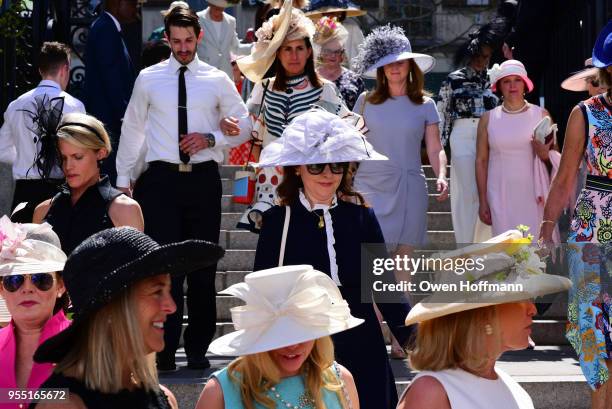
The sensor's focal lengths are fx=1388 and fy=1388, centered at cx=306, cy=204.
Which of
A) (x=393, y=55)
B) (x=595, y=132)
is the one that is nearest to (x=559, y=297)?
(x=393, y=55)

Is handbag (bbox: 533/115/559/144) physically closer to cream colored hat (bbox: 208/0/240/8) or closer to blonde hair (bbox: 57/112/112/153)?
blonde hair (bbox: 57/112/112/153)

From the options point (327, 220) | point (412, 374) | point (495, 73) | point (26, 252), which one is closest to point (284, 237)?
point (327, 220)

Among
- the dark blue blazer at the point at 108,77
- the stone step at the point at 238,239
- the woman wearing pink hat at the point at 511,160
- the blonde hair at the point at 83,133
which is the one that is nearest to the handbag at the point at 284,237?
the blonde hair at the point at 83,133

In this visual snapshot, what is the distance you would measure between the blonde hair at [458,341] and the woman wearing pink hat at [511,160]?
5115mm

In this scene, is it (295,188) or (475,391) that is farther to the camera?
(295,188)

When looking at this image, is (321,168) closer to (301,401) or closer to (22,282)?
(22,282)

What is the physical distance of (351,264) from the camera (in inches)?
235

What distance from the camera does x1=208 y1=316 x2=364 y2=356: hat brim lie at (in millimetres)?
4266

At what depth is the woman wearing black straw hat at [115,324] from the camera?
3738 millimetres

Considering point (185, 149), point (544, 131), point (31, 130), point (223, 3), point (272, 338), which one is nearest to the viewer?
point (272, 338)

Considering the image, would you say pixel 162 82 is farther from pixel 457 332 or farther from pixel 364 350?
pixel 457 332

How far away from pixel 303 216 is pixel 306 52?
7.81 ft

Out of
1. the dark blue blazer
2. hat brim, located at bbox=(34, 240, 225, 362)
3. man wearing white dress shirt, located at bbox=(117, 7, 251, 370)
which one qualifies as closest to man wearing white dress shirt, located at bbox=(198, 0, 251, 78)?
the dark blue blazer

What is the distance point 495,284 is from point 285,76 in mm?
4016
